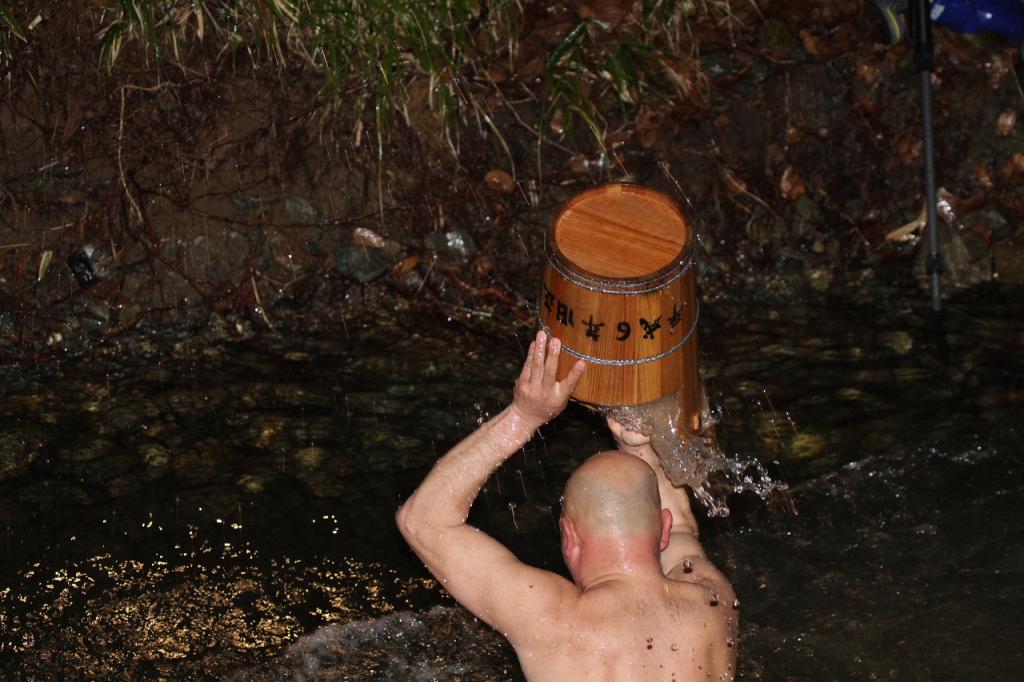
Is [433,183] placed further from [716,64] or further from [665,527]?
[665,527]

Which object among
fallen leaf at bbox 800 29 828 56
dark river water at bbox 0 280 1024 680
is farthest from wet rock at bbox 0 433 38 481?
fallen leaf at bbox 800 29 828 56

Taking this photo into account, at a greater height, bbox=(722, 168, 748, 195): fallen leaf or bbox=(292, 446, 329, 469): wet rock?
bbox=(722, 168, 748, 195): fallen leaf

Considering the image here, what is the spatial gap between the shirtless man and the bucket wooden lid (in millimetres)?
291

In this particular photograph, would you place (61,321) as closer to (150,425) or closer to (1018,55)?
(150,425)

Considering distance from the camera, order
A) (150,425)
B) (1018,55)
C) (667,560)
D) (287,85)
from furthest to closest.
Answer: (1018,55) → (287,85) → (150,425) → (667,560)

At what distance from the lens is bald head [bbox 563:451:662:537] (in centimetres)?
396

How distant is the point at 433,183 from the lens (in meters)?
7.11

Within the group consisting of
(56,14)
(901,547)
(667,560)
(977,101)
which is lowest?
(901,547)

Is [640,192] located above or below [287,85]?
above

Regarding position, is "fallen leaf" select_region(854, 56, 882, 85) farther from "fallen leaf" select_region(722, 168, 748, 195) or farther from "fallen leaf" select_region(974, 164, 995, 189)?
"fallen leaf" select_region(722, 168, 748, 195)

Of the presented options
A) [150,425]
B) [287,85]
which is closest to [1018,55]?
[287,85]

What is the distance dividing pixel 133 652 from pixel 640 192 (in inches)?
98.7

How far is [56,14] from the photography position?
6848 mm

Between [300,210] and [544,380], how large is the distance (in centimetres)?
344
